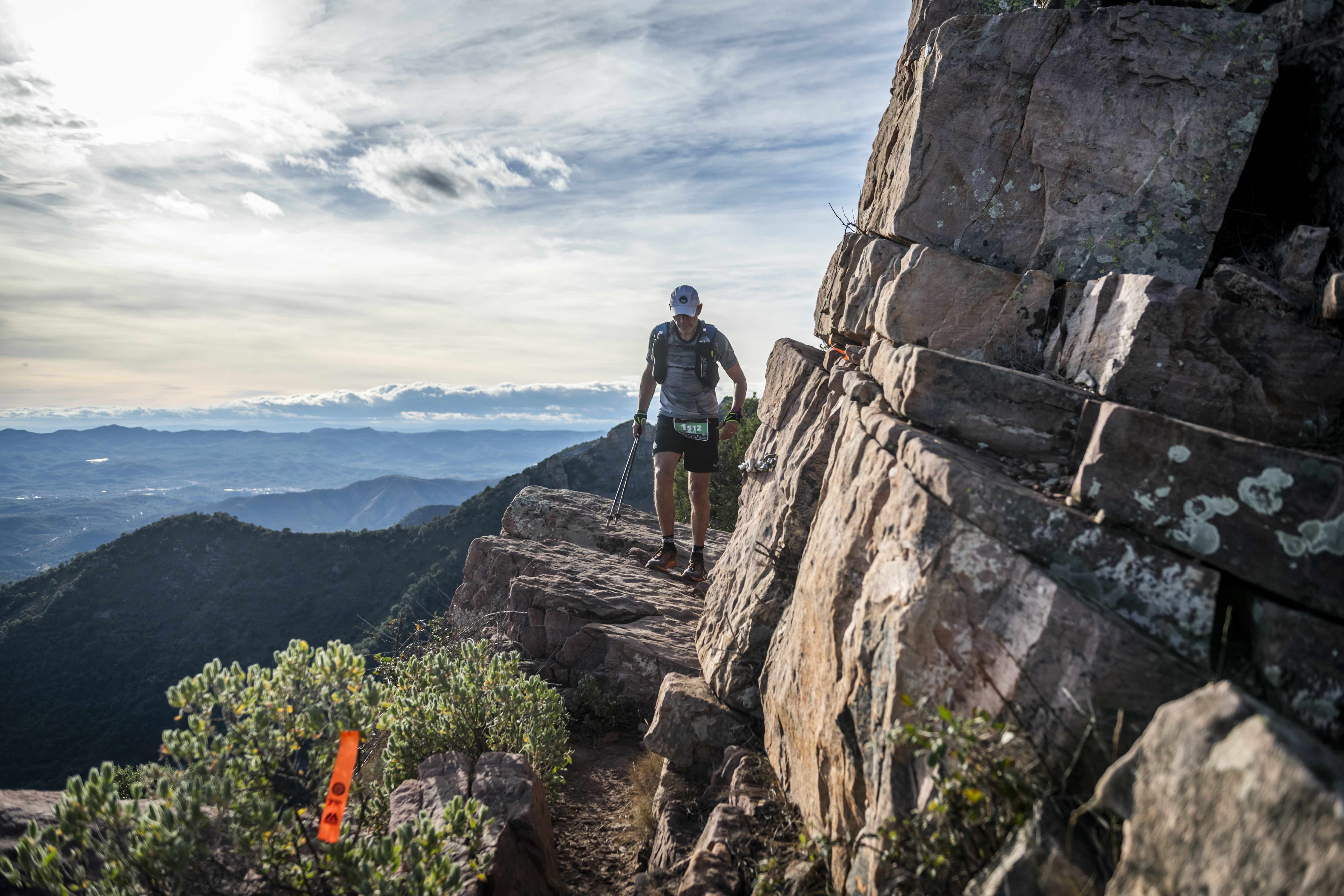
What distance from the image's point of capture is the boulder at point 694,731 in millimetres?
→ 7125

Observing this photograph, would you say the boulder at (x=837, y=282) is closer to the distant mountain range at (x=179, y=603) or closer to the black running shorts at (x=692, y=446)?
the black running shorts at (x=692, y=446)

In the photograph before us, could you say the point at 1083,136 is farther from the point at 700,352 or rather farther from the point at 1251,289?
the point at 700,352

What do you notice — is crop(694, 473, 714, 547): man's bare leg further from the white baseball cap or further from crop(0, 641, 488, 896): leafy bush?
crop(0, 641, 488, 896): leafy bush

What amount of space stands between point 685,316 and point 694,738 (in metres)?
6.28

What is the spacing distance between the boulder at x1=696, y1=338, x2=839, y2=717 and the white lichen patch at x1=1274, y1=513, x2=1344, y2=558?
4.05m

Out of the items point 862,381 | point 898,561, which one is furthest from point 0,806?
point 862,381

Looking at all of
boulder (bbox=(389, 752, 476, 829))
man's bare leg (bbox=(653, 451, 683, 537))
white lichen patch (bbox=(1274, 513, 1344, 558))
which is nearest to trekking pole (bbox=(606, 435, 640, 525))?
man's bare leg (bbox=(653, 451, 683, 537))

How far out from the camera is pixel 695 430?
1097 centimetres

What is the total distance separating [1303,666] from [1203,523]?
2.63 ft

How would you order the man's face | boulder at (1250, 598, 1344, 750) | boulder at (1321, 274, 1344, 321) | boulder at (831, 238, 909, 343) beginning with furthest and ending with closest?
the man's face, boulder at (831, 238, 909, 343), boulder at (1321, 274, 1344, 321), boulder at (1250, 598, 1344, 750)

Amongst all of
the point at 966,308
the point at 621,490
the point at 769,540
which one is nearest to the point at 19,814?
the point at 769,540

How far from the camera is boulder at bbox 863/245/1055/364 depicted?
6.88 metres

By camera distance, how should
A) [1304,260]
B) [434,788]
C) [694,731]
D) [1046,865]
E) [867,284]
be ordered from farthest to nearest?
[867,284] → [694,731] → [434,788] → [1304,260] → [1046,865]

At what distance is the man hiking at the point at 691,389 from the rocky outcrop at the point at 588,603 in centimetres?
186
